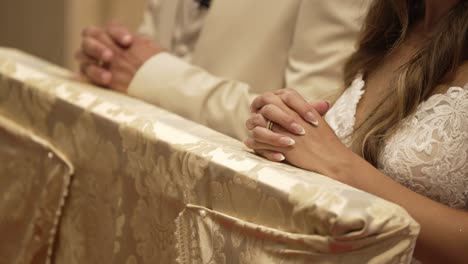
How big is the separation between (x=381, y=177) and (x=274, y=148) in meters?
0.14

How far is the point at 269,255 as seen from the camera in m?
0.74

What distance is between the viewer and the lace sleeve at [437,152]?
869mm

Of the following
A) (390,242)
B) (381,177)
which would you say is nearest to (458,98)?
(381,177)

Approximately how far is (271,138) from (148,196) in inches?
7.8

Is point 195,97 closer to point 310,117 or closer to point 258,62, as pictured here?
point 258,62

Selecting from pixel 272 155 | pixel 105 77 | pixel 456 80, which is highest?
pixel 456 80

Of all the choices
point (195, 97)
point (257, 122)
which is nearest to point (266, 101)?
point (257, 122)

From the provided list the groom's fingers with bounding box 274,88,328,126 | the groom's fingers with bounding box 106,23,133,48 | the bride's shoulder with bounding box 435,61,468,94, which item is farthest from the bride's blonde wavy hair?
the groom's fingers with bounding box 106,23,133,48

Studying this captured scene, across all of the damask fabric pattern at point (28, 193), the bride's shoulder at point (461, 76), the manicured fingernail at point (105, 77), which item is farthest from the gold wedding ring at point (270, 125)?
the manicured fingernail at point (105, 77)

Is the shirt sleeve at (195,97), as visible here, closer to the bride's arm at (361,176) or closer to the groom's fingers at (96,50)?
the groom's fingers at (96,50)

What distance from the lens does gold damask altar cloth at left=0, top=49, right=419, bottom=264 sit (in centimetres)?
69

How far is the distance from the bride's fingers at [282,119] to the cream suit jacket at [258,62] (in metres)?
0.31

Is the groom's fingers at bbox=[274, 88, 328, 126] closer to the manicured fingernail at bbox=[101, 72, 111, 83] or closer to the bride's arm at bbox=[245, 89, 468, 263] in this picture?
the bride's arm at bbox=[245, 89, 468, 263]

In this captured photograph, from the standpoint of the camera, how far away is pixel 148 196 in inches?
36.9
